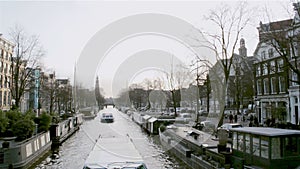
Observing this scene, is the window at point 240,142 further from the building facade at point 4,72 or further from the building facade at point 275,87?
the building facade at point 4,72

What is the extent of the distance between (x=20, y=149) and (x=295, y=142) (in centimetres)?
1425

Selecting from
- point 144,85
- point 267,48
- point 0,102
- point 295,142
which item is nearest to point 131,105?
point 144,85

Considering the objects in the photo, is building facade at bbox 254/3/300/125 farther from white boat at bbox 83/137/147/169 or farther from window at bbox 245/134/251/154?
white boat at bbox 83/137/147/169

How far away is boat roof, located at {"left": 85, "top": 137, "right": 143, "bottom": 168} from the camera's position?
39.9 ft

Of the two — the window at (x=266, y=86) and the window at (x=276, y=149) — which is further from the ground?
the window at (x=266, y=86)

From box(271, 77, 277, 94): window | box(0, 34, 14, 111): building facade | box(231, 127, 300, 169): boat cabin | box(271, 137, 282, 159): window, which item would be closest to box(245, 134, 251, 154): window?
box(231, 127, 300, 169): boat cabin

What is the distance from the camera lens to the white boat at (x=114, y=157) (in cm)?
1153

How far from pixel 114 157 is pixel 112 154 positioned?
64 cm

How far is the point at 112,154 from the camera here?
1363cm

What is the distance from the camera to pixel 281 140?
37.6 ft

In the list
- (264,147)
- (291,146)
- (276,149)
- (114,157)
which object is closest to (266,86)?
(291,146)

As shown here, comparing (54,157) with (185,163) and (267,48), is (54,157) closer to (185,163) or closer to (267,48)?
(185,163)

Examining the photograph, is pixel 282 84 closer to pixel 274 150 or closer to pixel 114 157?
pixel 274 150

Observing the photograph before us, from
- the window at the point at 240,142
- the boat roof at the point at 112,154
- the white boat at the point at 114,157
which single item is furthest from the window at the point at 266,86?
the window at the point at 240,142
